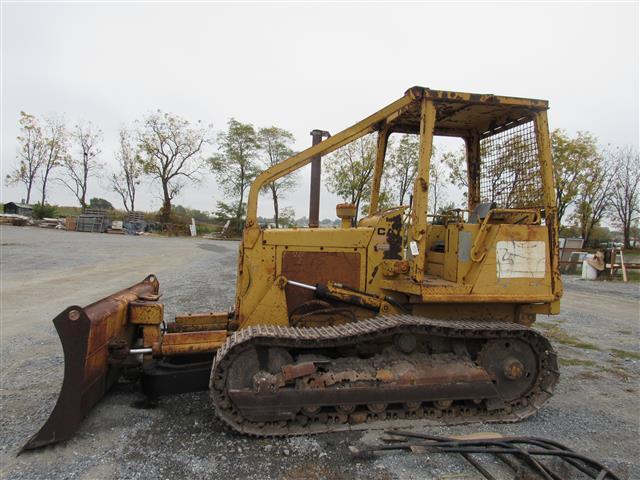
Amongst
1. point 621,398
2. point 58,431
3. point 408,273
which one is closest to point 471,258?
point 408,273

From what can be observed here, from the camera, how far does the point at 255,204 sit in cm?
407

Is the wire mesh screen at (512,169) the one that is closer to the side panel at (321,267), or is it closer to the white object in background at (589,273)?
the side panel at (321,267)

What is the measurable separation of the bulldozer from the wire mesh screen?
2cm

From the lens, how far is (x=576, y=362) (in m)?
5.87

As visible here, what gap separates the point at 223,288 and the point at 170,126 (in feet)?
130

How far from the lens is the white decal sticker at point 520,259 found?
3.90 meters

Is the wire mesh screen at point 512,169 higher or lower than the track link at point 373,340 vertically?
higher

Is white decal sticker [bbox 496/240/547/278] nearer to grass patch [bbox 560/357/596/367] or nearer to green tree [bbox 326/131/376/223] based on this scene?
grass patch [bbox 560/357/596/367]

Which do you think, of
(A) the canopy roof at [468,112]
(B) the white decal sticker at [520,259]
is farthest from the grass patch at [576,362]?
(A) the canopy roof at [468,112]

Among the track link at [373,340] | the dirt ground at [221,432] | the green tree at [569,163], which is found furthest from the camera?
the green tree at [569,163]

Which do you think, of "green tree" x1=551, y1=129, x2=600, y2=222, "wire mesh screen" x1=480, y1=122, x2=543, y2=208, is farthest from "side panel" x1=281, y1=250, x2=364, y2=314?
"green tree" x1=551, y1=129, x2=600, y2=222

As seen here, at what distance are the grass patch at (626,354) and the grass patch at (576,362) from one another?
31.6 inches

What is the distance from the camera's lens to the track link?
3.35 m

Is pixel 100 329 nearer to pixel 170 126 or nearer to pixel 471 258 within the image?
pixel 471 258
